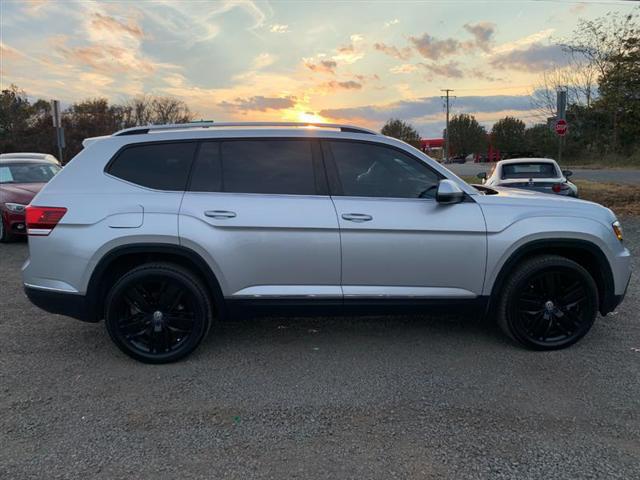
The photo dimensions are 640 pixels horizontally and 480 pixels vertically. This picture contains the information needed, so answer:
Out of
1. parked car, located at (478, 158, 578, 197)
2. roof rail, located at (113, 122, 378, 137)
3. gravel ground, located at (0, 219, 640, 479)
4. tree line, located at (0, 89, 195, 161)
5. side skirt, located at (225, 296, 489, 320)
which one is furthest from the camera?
tree line, located at (0, 89, 195, 161)

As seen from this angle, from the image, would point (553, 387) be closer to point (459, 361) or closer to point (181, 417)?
point (459, 361)

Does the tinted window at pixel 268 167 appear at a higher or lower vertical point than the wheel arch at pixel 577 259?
higher

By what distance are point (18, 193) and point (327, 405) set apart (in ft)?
28.2

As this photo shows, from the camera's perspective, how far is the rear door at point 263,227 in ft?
13.0

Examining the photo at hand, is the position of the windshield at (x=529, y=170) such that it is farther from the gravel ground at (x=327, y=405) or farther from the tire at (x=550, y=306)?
the tire at (x=550, y=306)

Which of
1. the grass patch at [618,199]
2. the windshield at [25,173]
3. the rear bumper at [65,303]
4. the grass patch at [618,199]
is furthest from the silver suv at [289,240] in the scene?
the grass patch at [618,199]

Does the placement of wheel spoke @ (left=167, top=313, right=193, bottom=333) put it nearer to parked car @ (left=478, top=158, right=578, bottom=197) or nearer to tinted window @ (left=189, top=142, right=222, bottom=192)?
tinted window @ (left=189, top=142, right=222, bottom=192)

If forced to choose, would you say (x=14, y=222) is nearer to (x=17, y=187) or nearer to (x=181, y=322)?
(x=17, y=187)

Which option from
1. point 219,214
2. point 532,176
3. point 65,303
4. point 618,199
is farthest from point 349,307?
point 618,199

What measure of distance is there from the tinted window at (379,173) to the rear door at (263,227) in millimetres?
212

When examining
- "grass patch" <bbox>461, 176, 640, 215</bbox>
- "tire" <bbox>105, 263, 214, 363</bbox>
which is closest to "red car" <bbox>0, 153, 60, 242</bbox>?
"tire" <bbox>105, 263, 214, 363</bbox>

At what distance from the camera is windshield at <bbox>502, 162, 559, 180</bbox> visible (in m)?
11.1

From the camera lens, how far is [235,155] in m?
4.21

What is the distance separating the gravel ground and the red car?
17.4 feet
